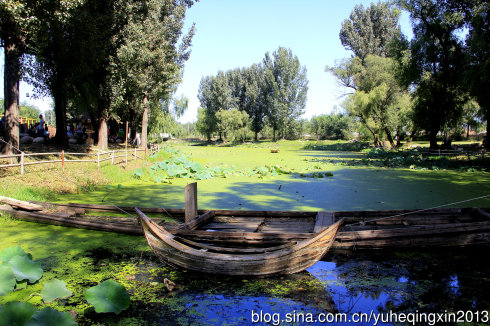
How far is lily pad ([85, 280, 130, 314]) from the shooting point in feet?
9.70

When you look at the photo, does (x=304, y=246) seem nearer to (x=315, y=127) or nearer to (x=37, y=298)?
(x=37, y=298)

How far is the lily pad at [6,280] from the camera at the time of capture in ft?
10.5

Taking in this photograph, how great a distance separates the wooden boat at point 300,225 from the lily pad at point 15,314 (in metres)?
2.09

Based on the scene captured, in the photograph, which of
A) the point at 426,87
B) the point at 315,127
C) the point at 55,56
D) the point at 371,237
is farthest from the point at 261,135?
the point at 371,237

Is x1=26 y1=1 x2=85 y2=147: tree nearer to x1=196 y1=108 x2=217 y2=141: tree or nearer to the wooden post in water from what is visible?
the wooden post in water

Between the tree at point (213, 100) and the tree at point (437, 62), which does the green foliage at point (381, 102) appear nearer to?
the tree at point (437, 62)

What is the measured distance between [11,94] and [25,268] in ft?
27.2

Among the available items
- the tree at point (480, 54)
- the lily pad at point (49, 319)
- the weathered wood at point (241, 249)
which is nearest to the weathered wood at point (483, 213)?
the weathered wood at point (241, 249)

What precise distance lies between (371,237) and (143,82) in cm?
1593

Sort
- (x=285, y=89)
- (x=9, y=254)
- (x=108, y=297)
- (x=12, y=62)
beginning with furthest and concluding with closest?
(x=285, y=89) < (x=12, y=62) < (x=9, y=254) < (x=108, y=297)

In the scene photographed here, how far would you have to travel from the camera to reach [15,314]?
8.03 feet

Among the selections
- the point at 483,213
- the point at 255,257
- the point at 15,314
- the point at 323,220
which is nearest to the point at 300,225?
the point at 323,220

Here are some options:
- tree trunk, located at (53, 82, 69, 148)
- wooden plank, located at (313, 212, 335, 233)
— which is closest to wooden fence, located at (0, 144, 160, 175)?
tree trunk, located at (53, 82, 69, 148)

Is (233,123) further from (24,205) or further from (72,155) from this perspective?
(24,205)
